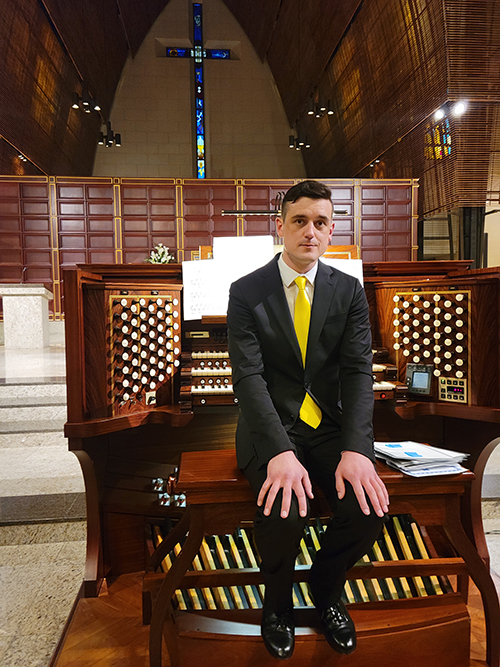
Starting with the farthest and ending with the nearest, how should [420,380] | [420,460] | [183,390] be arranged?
[420,380]
[183,390]
[420,460]

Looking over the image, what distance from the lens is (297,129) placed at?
15109 mm

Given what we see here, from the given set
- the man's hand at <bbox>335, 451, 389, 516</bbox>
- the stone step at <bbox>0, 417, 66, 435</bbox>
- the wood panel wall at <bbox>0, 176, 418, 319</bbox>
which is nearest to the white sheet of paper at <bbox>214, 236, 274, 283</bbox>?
the man's hand at <bbox>335, 451, 389, 516</bbox>

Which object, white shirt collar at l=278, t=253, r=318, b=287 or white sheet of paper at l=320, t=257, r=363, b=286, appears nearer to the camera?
white shirt collar at l=278, t=253, r=318, b=287

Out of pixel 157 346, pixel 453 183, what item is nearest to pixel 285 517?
pixel 157 346

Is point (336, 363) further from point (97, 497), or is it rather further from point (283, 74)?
point (283, 74)

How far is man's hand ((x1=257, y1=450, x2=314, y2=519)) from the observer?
1465mm

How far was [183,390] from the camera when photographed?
2240mm

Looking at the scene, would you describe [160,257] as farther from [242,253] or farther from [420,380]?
[420,380]

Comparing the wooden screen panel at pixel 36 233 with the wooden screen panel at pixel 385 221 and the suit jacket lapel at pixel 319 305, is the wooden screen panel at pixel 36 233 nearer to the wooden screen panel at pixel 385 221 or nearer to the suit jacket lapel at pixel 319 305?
the wooden screen panel at pixel 385 221

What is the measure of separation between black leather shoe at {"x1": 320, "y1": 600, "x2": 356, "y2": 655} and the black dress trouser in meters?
0.03

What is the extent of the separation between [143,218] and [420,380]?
9829mm

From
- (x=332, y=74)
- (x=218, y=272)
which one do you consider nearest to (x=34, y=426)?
(x=218, y=272)

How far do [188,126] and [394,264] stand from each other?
46.6 feet

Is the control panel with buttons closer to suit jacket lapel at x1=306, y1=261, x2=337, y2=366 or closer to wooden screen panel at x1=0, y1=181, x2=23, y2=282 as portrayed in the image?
suit jacket lapel at x1=306, y1=261, x2=337, y2=366
